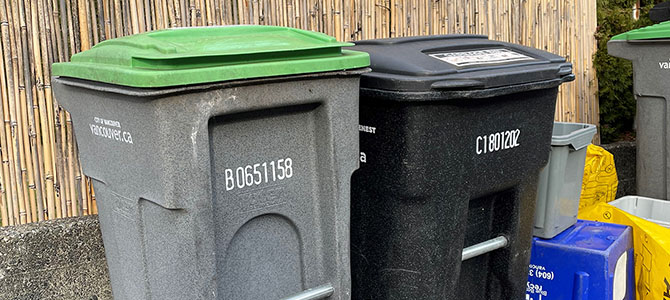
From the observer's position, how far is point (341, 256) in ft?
7.61

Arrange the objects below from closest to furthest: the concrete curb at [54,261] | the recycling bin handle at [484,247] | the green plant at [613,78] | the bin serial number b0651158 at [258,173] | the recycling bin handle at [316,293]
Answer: the bin serial number b0651158 at [258,173] → the recycling bin handle at [316,293] → the recycling bin handle at [484,247] → the concrete curb at [54,261] → the green plant at [613,78]

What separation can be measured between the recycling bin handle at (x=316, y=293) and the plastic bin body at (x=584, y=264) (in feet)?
4.52

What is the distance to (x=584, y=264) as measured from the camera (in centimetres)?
315

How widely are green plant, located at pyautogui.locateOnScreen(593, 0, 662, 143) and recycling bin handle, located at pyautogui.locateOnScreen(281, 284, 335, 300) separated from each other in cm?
399

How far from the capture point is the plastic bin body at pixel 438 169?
2336 mm

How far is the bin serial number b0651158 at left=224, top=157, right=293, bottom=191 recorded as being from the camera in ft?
6.71

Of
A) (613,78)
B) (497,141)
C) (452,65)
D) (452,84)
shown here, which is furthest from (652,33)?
(452,84)

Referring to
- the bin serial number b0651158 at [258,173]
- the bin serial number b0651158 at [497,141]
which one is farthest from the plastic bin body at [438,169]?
the bin serial number b0651158 at [258,173]

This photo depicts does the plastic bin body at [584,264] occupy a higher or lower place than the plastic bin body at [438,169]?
lower

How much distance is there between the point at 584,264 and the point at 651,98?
1.50 meters

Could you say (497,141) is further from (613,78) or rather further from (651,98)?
(613,78)

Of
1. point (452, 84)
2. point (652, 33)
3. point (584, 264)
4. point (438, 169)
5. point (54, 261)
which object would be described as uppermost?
point (652, 33)

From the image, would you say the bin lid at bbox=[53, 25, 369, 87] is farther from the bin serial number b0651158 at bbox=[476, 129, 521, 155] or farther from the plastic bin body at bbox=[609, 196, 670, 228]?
the plastic bin body at bbox=[609, 196, 670, 228]

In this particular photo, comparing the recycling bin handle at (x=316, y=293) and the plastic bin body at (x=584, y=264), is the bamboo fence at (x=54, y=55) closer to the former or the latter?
the recycling bin handle at (x=316, y=293)
